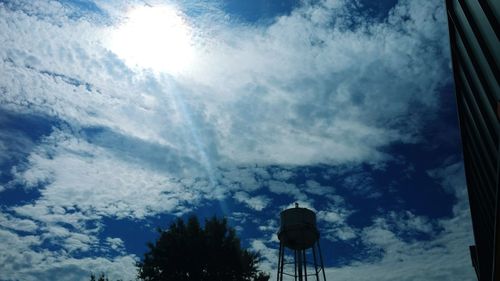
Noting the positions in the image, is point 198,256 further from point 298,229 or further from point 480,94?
point 480,94

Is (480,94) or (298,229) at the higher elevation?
(298,229)

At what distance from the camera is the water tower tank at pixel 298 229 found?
18672 mm

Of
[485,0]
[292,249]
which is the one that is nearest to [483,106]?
[485,0]

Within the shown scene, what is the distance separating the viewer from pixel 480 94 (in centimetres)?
656

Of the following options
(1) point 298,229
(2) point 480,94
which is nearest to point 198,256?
(1) point 298,229

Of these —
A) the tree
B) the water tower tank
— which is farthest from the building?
the tree

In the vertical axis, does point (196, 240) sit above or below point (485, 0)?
above

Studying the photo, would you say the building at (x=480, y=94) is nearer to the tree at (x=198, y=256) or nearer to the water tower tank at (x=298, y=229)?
the water tower tank at (x=298, y=229)

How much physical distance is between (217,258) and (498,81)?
56.7 ft

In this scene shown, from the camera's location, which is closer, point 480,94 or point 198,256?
point 480,94

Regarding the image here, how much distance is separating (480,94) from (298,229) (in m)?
13.4

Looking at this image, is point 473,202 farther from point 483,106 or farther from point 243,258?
point 243,258

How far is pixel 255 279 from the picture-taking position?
2016cm

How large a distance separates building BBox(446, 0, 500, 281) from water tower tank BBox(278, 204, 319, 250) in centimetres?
930
